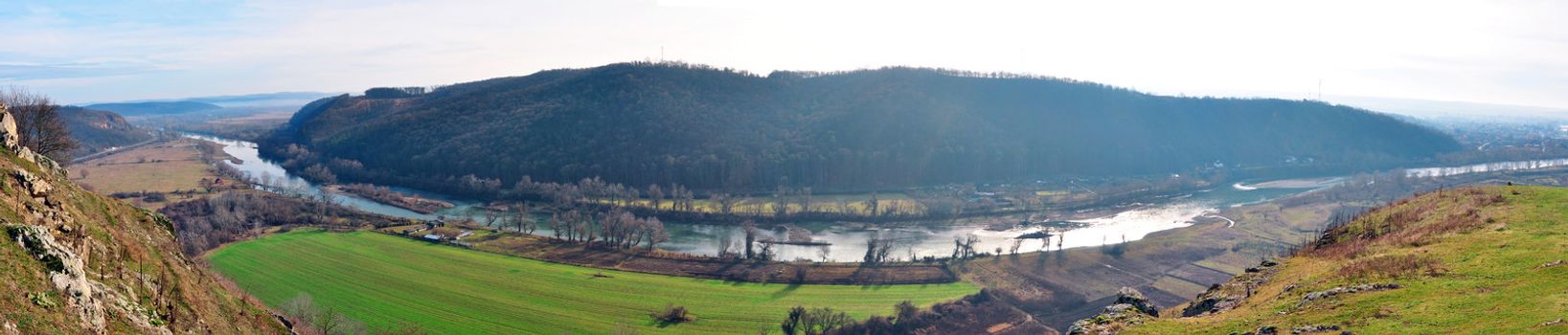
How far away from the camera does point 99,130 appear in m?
150

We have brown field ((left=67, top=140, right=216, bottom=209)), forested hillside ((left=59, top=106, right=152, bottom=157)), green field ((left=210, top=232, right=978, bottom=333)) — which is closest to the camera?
green field ((left=210, top=232, right=978, bottom=333))

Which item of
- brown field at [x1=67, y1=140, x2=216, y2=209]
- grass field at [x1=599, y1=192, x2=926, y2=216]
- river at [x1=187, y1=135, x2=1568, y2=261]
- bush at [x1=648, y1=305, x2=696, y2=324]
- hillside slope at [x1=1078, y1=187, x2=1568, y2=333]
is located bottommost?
bush at [x1=648, y1=305, x2=696, y2=324]

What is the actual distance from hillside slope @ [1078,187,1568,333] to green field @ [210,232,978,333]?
24609mm

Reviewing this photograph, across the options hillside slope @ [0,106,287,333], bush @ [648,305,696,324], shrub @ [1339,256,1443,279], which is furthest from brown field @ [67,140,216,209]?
shrub @ [1339,256,1443,279]

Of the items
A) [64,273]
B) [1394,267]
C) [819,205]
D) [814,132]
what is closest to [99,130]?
[814,132]

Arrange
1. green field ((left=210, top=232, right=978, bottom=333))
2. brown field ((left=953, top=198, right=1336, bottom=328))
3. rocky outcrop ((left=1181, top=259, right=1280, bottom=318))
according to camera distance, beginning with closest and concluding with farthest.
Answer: rocky outcrop ((left=1181, top=259, right=1280, bottom=318)) → green field ((left=210, top=232, right=978, bottom=333)) → brown field ((left=953, top=198, right=1336, bottom=328))

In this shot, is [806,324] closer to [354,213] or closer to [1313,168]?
[354,213]

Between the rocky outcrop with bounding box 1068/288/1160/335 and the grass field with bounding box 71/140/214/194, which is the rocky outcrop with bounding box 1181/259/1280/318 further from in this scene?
the grass field with bounding box 71/140/214/194

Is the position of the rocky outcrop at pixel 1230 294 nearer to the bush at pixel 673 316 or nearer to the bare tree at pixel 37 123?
the bush at pixel 673 316

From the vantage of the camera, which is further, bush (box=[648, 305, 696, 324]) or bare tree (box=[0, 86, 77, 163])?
bush (box=[648, 305, 696, 324])

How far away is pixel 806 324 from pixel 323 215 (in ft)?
183

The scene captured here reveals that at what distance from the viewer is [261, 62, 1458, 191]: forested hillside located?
104812 mm

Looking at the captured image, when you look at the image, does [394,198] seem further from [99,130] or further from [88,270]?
[99,130]

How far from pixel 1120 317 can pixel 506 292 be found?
3821cm
